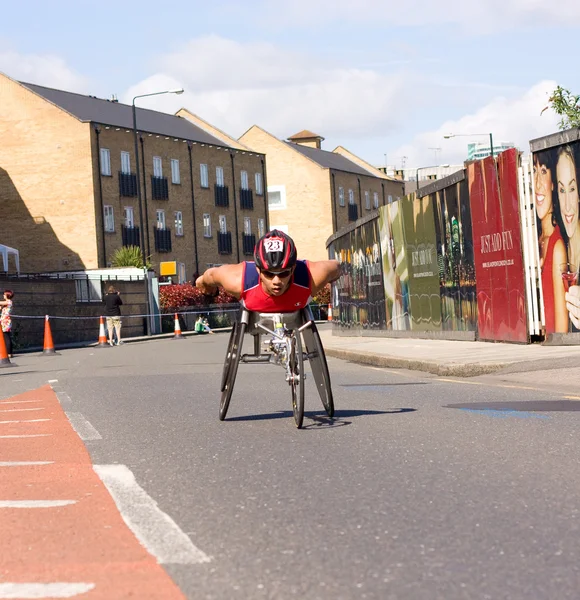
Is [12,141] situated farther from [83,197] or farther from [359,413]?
[359,413]

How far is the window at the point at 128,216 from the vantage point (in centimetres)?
6088

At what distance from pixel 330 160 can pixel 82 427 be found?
81777 mm

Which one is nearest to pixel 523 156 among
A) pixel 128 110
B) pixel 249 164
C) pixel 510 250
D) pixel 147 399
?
pixel 510 250

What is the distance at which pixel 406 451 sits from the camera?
302 inches

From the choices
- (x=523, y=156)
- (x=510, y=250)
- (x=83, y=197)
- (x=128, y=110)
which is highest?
(x=128, y=110)

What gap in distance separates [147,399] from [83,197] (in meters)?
45.5

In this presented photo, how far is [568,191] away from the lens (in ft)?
55.0

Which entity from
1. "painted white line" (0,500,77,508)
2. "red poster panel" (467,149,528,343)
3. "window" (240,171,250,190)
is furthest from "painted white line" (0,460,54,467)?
"window" (240,171,250,190)

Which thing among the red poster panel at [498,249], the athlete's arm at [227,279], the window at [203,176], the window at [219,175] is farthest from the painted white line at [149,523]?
the window at [219,175]

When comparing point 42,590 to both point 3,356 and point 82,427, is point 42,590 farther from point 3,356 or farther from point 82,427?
point 3,356

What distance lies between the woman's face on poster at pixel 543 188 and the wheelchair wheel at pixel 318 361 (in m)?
8.60

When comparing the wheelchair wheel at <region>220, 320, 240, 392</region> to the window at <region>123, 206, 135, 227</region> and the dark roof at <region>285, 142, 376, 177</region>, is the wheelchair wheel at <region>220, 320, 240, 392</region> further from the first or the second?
the dark roof at <region>285, 142, 376, 177</region>

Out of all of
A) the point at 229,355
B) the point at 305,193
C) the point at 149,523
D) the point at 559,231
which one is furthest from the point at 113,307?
Result: the point at 305,193

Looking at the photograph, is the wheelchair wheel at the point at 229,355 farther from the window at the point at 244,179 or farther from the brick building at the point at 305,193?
the brick building at the point at 305,193
